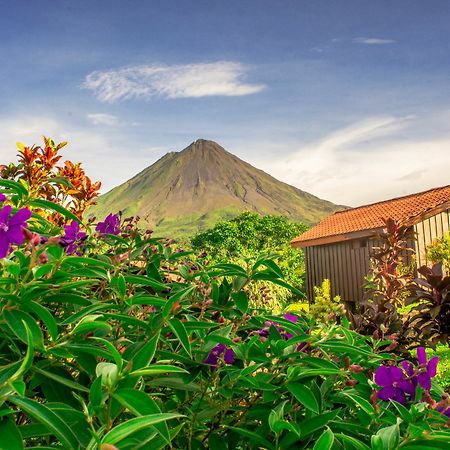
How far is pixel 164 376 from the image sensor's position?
1281 millimetres

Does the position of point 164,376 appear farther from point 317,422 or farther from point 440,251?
point 440,251

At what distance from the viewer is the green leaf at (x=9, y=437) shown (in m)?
0.81

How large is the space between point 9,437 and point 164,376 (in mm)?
493

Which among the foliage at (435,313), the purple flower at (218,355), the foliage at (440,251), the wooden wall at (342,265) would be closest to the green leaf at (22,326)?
the purple flower at (218,355)

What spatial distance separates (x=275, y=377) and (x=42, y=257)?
1.94 feet

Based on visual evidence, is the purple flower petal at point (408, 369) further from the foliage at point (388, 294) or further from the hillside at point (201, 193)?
the hillside at point (201, 193)

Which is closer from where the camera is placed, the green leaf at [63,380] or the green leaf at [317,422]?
the green leaf at [63,380]

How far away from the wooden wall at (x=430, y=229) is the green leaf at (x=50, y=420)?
14282mm

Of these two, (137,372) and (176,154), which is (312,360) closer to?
(137,372)

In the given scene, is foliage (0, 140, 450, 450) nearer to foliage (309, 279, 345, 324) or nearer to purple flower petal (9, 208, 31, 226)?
purple flower petal (9, 208, 31, 226)

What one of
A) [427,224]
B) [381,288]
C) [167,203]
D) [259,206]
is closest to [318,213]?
[259,206]

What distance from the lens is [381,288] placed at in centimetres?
409

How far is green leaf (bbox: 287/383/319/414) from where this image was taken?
1139mm

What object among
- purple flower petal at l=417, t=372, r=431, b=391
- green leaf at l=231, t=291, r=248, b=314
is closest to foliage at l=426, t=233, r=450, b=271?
purple flower petal at l=417, t=372, r=431, b=391
